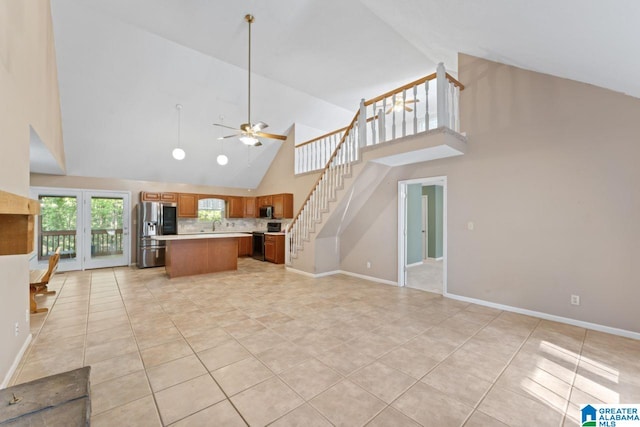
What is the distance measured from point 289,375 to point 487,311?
3140 millimetres

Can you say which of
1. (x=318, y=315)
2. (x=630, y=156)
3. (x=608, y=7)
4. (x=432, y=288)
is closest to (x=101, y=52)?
(x=318, y=315)

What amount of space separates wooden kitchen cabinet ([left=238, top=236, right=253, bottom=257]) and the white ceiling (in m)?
2.61

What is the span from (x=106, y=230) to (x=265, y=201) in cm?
435

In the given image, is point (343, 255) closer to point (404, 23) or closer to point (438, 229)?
point (438, 229)

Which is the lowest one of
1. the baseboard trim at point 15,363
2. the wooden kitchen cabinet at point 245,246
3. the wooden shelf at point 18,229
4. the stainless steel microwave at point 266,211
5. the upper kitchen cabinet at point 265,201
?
the baseboard trim at point 15,363

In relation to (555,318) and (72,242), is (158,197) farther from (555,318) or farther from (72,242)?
(555,318)

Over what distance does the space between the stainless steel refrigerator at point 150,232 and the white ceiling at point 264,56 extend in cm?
99

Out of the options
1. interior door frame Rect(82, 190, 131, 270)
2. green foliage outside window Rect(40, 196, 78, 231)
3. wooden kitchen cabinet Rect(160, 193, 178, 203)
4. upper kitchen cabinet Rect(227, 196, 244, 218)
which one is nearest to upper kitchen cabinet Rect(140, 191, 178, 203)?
wooden kitchen cabinet Rect(160, 193, 178, 203)

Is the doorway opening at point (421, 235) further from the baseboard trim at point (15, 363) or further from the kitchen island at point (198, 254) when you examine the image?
the baseboard trim at point (15, 363)

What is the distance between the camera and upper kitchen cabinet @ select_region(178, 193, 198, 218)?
26.2 ft

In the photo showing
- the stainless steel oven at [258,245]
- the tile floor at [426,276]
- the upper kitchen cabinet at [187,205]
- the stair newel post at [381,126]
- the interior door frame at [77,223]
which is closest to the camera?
the stair newel post at [381,126]

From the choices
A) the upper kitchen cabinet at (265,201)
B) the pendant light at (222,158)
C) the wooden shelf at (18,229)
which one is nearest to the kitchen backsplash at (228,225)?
the upper kitchen cabinet at (265,201)

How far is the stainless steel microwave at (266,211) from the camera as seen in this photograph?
336 inches

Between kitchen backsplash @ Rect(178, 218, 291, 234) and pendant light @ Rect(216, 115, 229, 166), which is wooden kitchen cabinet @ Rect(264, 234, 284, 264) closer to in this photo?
kitchen backsplash @ Rect(178, 218, 291, 234)
